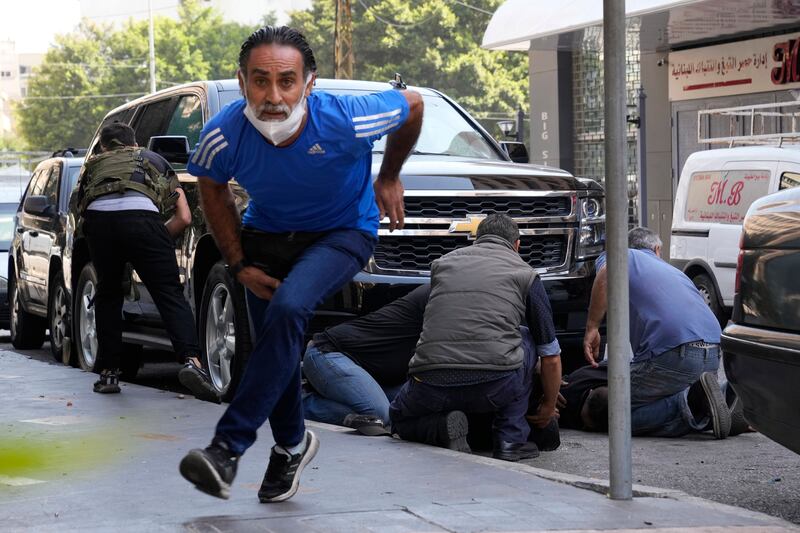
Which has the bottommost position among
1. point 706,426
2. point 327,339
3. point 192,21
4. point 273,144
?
point 706,426

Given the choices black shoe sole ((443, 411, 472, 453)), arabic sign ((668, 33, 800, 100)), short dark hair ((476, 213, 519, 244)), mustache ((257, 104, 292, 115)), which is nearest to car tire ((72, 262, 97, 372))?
short dark hair ((476, 213, 519, 244))

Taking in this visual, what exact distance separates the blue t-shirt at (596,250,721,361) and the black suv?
2.33 feet

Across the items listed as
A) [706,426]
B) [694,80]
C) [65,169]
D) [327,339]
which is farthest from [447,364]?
[694,80]

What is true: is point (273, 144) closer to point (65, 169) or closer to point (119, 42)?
point (65, 169)

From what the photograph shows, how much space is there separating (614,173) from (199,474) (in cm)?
188

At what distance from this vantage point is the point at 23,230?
1316cm

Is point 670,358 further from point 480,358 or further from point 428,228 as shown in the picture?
point 428,228

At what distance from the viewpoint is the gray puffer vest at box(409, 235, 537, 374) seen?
679 cm

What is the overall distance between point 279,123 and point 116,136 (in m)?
4.42

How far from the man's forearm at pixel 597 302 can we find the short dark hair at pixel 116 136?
3160 millimetres

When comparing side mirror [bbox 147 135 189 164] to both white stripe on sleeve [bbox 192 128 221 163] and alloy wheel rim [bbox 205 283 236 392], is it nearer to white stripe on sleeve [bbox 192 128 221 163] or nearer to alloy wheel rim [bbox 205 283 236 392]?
alloy wheel rim [bbox 205 283 236 392]

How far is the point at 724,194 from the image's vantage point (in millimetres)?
15016

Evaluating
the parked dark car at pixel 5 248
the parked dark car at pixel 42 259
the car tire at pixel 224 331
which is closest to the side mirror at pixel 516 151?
the car tire at pixel 224 331

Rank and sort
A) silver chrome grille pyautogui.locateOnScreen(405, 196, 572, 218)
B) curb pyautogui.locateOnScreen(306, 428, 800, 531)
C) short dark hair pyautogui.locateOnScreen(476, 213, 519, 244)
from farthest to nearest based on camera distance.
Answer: silver chrome grille pyautogui.locateOnScreen(405, 196, 572, 218), short dark hair pyautogui.locateOnScreen(476, 213, 519, 244), curb pyautogui.locateOnScreen(306, 428, 800, 531)
